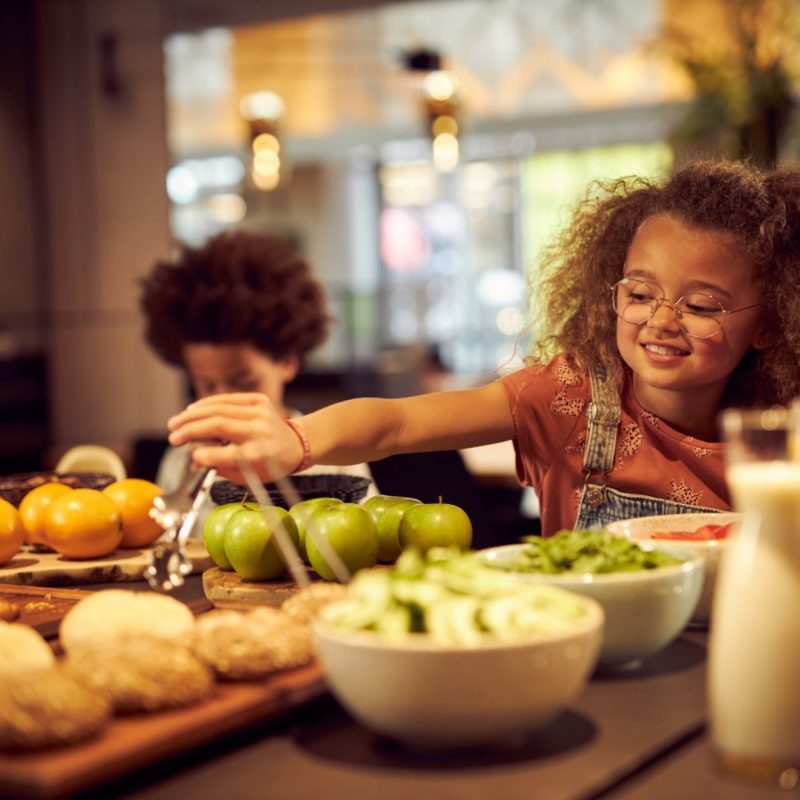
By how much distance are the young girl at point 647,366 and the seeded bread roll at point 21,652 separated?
780 mm

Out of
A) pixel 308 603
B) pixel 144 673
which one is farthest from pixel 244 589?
pixel 144 673

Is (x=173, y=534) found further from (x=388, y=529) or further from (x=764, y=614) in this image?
(x=764, y=614)

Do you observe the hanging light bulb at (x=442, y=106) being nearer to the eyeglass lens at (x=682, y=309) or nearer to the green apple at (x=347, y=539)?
the eyeglass lens at (x=682, y=309)

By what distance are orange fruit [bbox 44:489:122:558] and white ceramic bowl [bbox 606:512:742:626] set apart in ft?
2.62

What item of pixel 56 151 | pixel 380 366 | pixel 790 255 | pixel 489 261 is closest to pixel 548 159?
pixel 489 261

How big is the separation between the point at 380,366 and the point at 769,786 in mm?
9080

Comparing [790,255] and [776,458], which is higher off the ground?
[790,255]

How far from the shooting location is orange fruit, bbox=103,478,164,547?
1986 mm

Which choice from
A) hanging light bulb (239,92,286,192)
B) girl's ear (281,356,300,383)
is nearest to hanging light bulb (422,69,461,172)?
hanging light bulb (239,92,286,192)

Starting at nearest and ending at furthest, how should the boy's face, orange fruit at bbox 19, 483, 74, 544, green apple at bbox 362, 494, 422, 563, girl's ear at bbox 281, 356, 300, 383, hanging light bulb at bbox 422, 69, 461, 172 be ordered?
green apple at bbox 362, 494, 422, 563 → orange fruit at bbox 19, 483, 74, 544 → the boy's face → girl's ear at bbox 281, 356, 300, 383 → hanging light bulb at bbox 422, 69, 461, 172

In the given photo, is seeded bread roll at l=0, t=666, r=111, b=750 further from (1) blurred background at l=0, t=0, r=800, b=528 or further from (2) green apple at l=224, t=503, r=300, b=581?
(1) blurred background at l=0, t=0, r=800, b=528

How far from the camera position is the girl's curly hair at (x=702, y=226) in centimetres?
218

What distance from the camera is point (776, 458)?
0.98 meters

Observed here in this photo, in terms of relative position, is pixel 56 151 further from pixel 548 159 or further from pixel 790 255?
pixel 548 159
